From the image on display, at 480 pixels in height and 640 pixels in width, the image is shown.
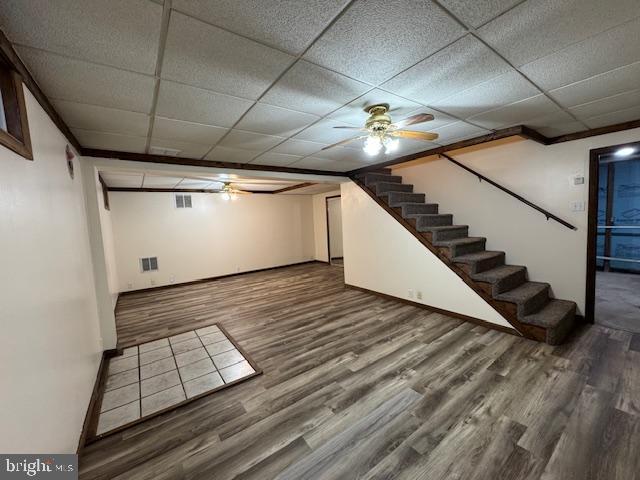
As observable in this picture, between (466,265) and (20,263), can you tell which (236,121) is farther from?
(466,265)

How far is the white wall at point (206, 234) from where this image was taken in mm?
5496

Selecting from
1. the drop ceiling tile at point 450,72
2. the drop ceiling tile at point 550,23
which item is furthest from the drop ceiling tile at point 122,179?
the drop ceiling tile at point 550,23

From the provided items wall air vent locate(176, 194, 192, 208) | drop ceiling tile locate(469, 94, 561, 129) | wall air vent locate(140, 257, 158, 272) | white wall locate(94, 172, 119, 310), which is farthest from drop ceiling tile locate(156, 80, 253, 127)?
wall air vent locate(140, 257, 158, 272)

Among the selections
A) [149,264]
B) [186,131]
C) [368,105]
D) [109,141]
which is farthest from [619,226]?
[149,264]

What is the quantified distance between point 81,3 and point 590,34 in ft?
7.89

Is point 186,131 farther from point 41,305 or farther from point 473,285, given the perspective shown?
point 473,285

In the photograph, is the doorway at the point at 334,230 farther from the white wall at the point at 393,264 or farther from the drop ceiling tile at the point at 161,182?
the drop ceiling tile at the point at 161,182

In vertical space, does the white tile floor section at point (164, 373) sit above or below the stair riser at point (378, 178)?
below

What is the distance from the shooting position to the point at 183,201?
20.0 ft

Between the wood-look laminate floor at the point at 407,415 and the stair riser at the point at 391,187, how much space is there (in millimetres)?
2370

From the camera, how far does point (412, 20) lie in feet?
3.94

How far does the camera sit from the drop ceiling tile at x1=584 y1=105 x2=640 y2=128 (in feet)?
7.84

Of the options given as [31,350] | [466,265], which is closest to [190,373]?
[31,350]

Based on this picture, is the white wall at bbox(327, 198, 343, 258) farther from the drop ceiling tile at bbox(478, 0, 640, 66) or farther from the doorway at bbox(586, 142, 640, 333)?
the drop ceiling tile at bbox(478, 0, 640, 66)
